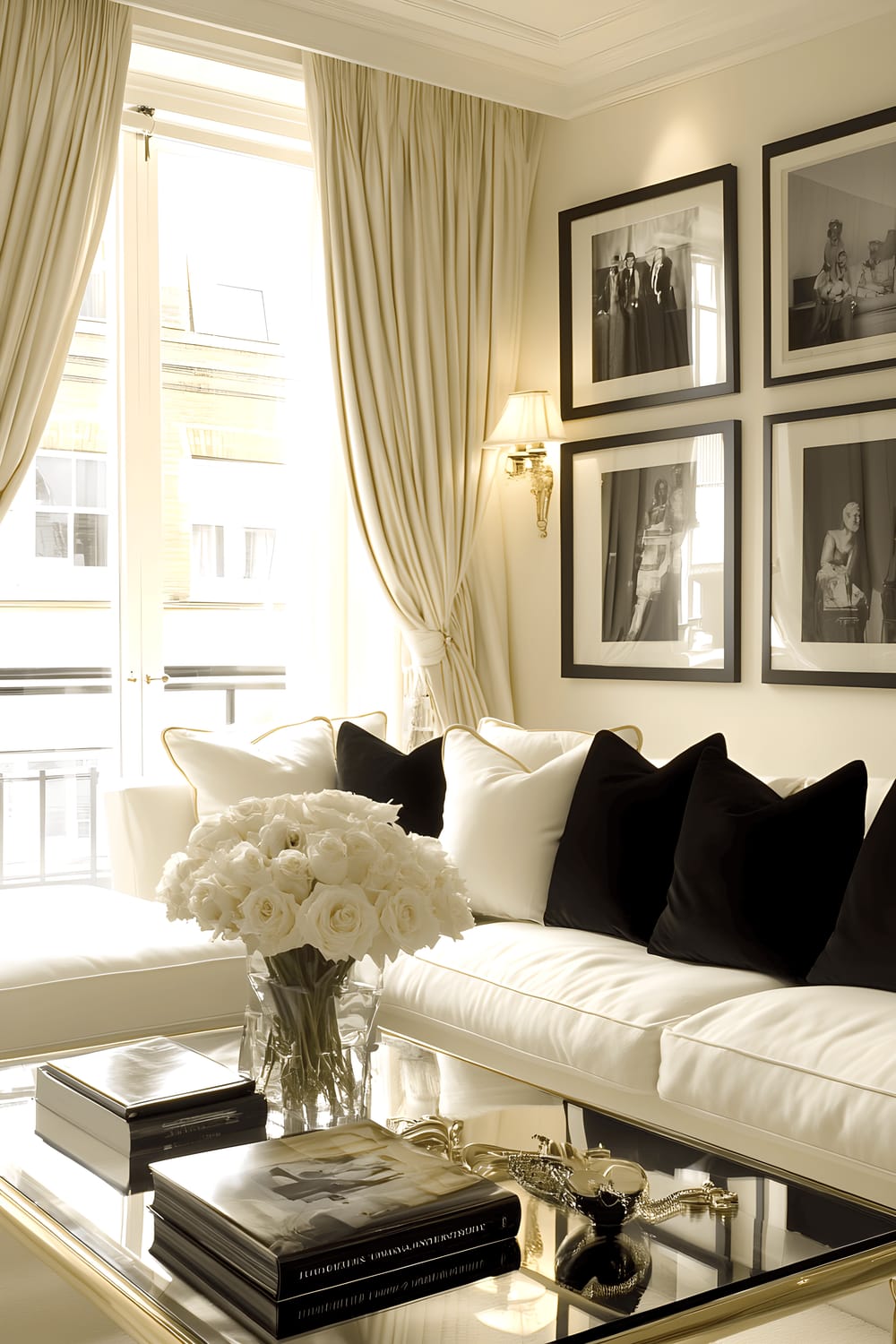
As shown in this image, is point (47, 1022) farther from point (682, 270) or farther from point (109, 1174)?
point (682, 270)

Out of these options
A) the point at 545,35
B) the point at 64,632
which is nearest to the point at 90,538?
the point at 64,632

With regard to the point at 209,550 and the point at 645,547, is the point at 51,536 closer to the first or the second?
the point at 209,550

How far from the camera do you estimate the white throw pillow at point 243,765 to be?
378 cm

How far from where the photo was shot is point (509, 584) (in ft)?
16.6

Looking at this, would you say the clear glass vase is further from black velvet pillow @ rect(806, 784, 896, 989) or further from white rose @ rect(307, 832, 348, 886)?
black velvet pillow @ rect(806, 784, 896, 989)

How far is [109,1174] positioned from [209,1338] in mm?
480

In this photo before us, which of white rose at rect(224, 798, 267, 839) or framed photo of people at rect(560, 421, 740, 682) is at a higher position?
framed photo of people at rect(560, 421, 740, 682)

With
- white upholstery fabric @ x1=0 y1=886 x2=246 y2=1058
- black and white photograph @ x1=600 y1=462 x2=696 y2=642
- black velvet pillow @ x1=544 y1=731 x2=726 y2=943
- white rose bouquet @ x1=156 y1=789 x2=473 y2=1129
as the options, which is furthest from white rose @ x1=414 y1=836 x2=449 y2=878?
black and white photograph @ x1=600 y1=462 x2=696 y2=642

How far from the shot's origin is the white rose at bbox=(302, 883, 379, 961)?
1.77 meters

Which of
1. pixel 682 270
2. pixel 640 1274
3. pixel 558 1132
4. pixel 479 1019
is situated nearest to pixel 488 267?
pixel 682 270

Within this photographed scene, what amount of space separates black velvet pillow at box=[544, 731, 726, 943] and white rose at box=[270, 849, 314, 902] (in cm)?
154

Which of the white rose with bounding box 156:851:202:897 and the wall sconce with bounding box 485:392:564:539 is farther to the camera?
the wall sconce with bounding box 485:392:564:539

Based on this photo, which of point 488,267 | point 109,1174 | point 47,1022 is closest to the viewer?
point 109,1174

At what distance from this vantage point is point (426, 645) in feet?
15.6
